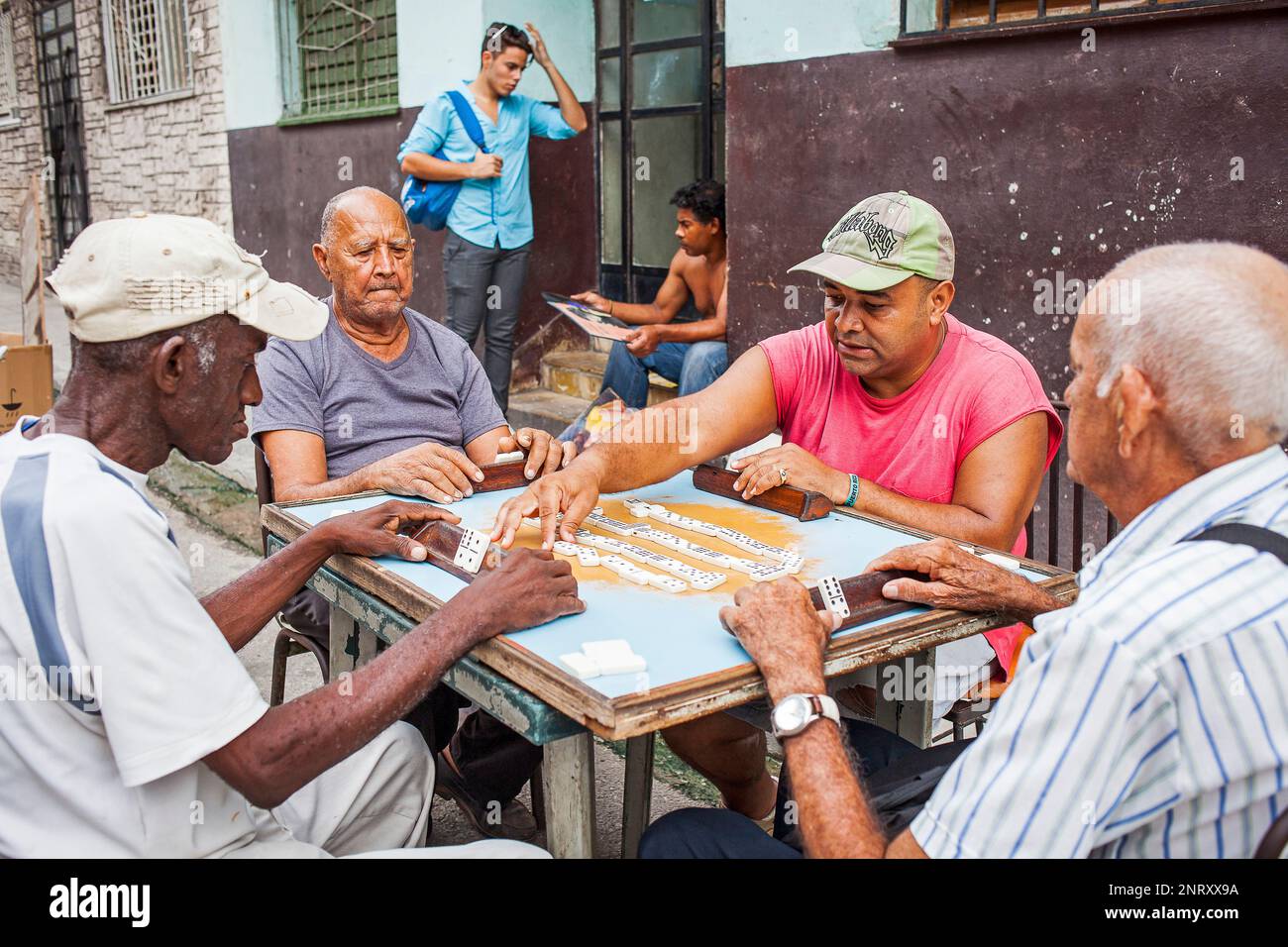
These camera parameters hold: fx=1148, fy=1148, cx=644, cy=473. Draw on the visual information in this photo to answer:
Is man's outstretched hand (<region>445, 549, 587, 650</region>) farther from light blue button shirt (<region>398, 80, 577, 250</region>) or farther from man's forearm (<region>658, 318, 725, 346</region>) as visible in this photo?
light blue button shirt (<region>398, 80, 577, 250</region>)

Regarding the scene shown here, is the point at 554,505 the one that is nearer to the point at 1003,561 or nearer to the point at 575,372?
the point at 1003,561

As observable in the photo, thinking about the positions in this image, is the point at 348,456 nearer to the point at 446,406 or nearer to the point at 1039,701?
the point at 446,406

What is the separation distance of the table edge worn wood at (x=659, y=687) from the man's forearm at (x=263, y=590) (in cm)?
6

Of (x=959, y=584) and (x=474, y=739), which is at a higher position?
(x=959, y=584)

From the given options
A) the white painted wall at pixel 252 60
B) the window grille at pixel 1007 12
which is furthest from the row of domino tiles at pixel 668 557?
the white painted wall at pixel 252 60

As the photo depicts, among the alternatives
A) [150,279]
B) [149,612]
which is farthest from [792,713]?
[150,279]

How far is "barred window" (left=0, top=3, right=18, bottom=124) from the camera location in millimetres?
17203

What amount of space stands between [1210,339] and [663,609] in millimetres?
1015

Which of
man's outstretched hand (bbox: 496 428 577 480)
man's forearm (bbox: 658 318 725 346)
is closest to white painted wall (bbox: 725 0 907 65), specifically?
man's forearm (bbox: 658 318 725 346)

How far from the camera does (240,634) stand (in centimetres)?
227

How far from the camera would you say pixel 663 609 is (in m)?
2.05

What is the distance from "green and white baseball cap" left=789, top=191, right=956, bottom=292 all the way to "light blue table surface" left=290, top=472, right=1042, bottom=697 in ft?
1.99

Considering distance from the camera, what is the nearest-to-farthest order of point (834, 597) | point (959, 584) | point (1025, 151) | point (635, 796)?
point (834, 597), point (959, 584), point (635, 796), point (1025, 151)

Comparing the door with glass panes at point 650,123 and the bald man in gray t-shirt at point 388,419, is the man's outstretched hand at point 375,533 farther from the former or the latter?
the door with glass panes at point 650,123
